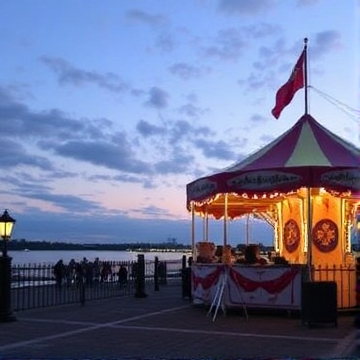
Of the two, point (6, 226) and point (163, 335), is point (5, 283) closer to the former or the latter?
point (6, 226)

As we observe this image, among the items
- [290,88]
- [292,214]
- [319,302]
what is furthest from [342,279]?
[290,88]

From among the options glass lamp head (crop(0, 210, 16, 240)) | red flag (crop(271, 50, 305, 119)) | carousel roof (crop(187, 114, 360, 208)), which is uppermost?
red flag (crop(271, 50, 305, 119))

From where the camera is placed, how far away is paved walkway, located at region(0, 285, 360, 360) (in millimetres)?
10961

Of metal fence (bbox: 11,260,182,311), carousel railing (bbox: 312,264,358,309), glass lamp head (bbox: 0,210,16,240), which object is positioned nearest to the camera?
glass lamp head (bbox: 0,210,16,240)

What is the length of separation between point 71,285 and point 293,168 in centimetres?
1627

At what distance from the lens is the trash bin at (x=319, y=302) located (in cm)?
1438

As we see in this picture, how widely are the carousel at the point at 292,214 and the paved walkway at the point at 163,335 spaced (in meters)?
0.73

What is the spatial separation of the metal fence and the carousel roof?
547cm

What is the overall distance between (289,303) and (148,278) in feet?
70.9

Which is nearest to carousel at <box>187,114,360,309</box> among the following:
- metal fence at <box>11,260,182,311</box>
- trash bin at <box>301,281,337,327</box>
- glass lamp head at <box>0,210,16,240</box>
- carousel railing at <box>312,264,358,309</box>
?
carousel railing at <box>312,264,358,309</box>

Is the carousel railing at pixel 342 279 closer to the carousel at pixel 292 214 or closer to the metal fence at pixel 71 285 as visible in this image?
the carousel at pixel 292 214

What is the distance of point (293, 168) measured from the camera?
1689 cm

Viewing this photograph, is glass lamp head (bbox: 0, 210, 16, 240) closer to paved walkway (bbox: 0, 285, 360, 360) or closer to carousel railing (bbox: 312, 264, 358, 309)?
paved walkway (bbox: 0, 285, 360, 360)

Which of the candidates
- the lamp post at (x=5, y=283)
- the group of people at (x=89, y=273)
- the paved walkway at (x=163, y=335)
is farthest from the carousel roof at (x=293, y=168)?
the group of people at (x=89, y=273)
